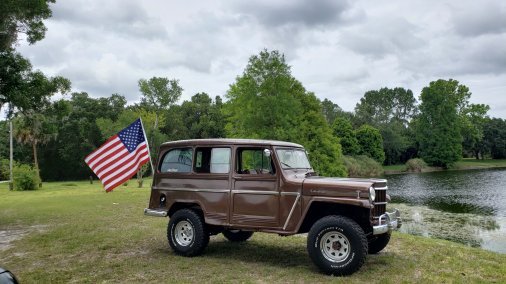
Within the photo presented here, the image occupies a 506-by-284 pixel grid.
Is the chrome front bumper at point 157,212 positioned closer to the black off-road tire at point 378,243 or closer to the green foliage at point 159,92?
the black off-road tire at point 378,243

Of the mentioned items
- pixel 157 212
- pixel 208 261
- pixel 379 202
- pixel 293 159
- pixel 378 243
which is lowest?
pixel 208 261

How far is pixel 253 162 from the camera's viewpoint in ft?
28.1

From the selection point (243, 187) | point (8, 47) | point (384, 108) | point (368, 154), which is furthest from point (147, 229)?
point (384, 108)

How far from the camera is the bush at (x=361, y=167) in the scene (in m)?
Answer: 55.6

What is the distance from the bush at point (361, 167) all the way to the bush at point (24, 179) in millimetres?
Answer: 35279

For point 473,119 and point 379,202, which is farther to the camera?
point 473,119

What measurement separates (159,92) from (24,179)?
45751 millimetres

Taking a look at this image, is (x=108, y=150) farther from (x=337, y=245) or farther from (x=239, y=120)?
(x=239, y=120)

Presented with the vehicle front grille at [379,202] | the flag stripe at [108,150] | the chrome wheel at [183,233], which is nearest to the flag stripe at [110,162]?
the flag stripe at [108,150]

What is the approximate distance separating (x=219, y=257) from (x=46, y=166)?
202 feet

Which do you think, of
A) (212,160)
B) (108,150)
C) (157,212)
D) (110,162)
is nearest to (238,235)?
(157,212)

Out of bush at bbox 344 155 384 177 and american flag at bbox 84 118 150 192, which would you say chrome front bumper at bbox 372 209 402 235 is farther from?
bush at bbox 344 155 384 177

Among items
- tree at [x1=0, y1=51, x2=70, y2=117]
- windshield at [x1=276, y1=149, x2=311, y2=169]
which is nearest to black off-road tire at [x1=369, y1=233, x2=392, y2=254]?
windshield at [x1=276, y1=149, x2=311, y2=169]

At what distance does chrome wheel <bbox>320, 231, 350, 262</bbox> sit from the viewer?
7.30 meters
